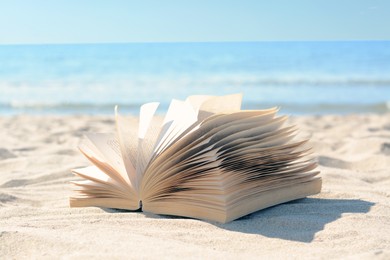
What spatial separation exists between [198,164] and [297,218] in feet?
1.23

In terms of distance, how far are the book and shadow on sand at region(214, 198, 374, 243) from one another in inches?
1.3

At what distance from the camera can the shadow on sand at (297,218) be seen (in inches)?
65.6

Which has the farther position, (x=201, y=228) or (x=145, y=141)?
(x=145, y=141)

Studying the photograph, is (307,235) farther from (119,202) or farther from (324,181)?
(324,181)

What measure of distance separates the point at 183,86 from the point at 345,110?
5.88m

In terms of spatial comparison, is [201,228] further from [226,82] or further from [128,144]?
[226,82]

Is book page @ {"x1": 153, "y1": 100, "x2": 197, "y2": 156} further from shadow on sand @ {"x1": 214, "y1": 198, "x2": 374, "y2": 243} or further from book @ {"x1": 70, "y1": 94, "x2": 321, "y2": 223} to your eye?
shadow on sand @ {"x1": 214, "y1": 198, "x2": 374, "y2": 243}

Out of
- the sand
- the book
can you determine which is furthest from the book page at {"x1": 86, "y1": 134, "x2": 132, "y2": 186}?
the sand

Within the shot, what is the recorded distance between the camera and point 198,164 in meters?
1.74

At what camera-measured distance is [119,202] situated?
193 cm

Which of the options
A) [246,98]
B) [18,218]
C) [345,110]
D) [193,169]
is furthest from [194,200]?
[246,98]

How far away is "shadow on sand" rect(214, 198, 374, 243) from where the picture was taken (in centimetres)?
167

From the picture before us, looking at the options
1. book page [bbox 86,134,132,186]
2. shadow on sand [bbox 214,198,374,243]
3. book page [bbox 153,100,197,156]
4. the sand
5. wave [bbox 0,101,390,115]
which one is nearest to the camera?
the sand

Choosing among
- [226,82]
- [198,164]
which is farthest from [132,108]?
[198,164]
